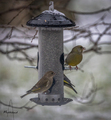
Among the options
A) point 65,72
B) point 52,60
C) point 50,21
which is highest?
point 50,21

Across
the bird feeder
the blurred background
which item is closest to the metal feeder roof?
the bird feeder

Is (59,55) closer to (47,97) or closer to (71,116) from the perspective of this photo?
(47,97)

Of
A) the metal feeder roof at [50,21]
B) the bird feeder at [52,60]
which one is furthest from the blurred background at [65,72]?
the metal feeder roof at [50,21]

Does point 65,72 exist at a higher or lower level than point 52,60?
lower

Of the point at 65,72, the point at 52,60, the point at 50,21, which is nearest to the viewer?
the point at 50,21

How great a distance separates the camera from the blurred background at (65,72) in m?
6.89

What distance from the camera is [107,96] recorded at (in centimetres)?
993

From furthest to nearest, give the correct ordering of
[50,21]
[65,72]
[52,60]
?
[65,72]
[52,60]
[50,21]

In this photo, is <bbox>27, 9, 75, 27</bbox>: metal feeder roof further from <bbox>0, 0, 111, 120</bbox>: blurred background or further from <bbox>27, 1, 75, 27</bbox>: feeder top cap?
<bbox>0, 0, 111, 120</bbox>: blurred background

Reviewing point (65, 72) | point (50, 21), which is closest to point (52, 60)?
point (50, 21)

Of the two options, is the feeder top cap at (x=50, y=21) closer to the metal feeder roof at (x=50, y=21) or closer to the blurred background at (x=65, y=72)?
the metal feeder roof at (x=50, y=21)

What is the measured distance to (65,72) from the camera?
28.6ft

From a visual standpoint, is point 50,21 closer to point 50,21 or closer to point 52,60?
point 50,21

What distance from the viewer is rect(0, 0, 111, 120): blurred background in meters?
6.89
